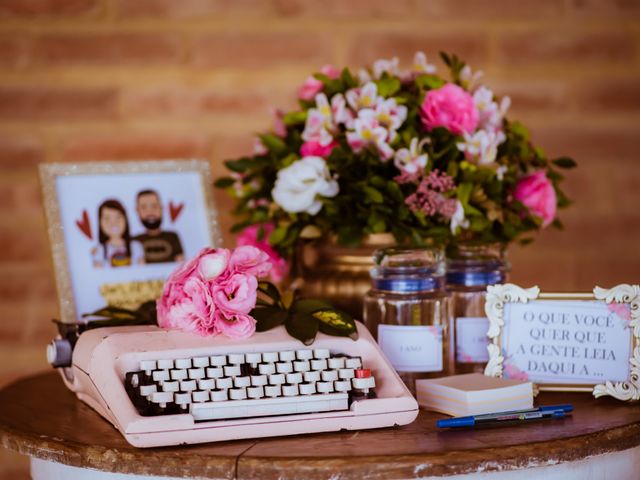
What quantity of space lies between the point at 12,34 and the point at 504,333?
47.9 inches

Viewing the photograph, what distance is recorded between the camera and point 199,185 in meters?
1.60

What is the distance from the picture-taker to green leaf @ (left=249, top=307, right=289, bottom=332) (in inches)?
45.3

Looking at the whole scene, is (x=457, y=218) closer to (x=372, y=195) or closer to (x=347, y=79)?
(x=372, y=195)

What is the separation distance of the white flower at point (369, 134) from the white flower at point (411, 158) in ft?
0.05

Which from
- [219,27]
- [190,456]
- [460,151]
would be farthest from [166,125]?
[190,456]

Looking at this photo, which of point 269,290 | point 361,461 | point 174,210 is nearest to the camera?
point 361,461

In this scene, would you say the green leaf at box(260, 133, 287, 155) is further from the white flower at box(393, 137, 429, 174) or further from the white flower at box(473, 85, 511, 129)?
the white flower at box(473, 85, 511, 129)

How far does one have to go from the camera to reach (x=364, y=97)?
1.40m

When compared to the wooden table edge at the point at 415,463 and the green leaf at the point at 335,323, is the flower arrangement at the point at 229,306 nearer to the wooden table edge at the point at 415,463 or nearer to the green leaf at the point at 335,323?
the green leaf at the point at 335,323

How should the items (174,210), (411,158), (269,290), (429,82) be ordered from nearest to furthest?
(269,290) → (411,158) → (429,82) → (174,210)

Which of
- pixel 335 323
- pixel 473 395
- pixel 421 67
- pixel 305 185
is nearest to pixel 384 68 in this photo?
pixel 421 67

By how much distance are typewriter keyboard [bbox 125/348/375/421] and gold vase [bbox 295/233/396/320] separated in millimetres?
340

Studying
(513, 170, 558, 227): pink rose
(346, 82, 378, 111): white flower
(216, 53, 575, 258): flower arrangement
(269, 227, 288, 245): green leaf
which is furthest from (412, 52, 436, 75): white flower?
(269, 227, 288, 245): green leaf

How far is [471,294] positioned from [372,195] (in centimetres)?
20
